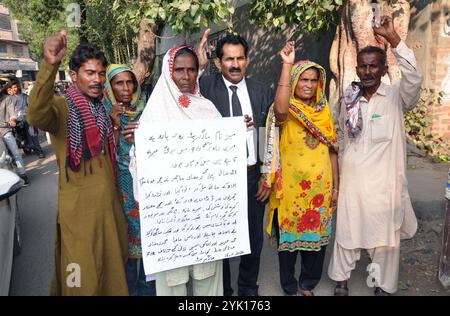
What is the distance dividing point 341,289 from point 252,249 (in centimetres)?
79

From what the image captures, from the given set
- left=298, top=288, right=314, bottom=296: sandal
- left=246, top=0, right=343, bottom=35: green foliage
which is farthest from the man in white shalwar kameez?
left=246, top=0, right=343, bottom=35: green foliage

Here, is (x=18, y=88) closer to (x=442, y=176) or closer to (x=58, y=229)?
(x=58, y=229)

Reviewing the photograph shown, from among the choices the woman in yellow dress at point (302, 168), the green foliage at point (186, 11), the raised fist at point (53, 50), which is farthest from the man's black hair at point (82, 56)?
the green foliage at point (186, 11)

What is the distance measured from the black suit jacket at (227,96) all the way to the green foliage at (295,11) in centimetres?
205

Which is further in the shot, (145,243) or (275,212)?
(275,212)

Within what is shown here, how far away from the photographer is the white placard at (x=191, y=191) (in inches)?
78.1

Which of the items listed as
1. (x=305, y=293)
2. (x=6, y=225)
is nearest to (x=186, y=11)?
(x=6, y=225)

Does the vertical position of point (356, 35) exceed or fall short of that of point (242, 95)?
it exceeds it

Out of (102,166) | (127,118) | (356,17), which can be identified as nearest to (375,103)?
(127,118)

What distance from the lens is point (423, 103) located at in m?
5.87

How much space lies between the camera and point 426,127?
5.95 m

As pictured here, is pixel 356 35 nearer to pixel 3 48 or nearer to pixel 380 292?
pixel 380 292

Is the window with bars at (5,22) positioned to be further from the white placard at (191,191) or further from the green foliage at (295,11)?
the white placard at (191,191)

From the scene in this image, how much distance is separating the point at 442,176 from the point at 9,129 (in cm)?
687
